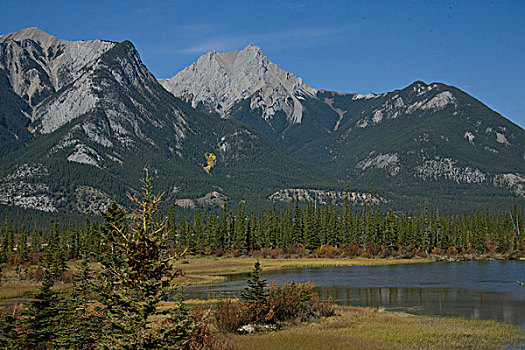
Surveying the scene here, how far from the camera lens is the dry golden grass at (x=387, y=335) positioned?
31.9 meters

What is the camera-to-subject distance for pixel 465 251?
5477 inches

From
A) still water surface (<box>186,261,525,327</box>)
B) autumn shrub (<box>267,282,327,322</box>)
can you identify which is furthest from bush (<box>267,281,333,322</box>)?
still water surface (<box>186,261,525,327</box>)

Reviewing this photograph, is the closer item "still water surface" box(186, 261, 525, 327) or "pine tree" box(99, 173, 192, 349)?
"pine tree" box(99, 173, 192, 349)

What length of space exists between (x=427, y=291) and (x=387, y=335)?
29534mm

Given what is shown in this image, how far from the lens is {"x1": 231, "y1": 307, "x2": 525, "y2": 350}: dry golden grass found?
31875 millimetres

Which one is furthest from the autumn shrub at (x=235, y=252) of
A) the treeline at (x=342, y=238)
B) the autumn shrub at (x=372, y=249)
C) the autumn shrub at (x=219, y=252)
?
the autumn shrub at (x=372, y=249)

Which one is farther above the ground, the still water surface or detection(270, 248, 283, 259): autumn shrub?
the still water surface

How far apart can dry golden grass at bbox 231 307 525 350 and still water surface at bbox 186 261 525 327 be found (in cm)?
493

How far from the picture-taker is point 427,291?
62.1 meters

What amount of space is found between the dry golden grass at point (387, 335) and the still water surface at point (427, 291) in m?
4.93

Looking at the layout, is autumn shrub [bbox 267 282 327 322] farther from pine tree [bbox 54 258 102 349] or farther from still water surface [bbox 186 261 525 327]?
pine tree [bbox 54 258 102 349]

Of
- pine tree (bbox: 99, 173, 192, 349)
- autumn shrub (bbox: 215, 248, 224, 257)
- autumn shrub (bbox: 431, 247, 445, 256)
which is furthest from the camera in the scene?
autumn shrub (bbox: 215, 248, 224, 257)

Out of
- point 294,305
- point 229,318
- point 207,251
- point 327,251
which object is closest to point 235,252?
point 207,251

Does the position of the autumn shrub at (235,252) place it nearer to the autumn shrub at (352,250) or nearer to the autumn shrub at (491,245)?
the autumn shrub at (352,250)
